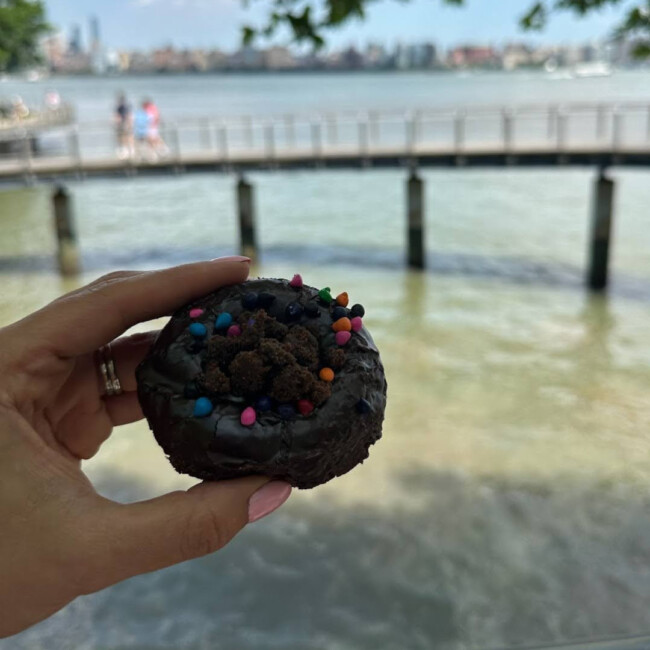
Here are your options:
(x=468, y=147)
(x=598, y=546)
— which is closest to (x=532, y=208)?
(x=468, y=147)

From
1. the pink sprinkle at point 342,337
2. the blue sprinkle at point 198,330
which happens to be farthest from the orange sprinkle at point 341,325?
the blue sprinkle at point 198,330

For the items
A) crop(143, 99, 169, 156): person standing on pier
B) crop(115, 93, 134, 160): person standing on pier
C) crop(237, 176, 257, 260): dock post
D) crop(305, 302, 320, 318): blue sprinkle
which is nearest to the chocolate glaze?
crop(305, 302, 320, 318): blue sprinkle

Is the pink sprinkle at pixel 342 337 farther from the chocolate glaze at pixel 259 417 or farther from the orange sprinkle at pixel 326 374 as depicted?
the orange sprinkle at pixel 326 374

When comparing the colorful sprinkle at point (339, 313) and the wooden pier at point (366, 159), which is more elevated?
the colorful sprinkle at point (339, 313)

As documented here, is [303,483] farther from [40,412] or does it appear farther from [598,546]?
[598,546]

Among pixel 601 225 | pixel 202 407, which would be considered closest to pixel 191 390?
pixel 202 407

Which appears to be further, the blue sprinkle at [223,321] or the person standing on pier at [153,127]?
the person standing on pier at [153,127]
